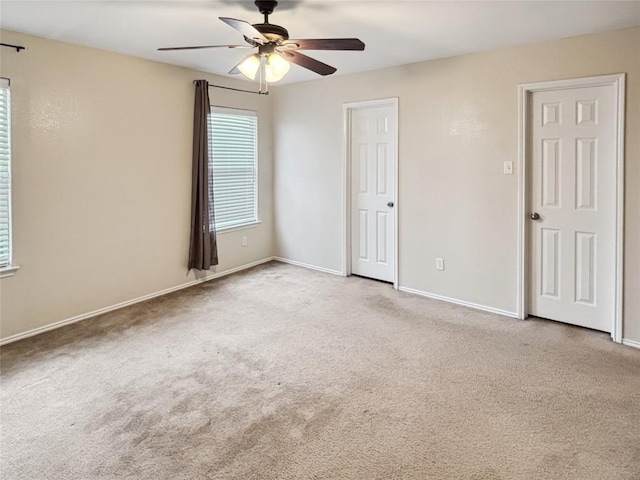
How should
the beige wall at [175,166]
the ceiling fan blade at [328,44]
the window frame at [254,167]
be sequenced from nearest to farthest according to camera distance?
the ceiling fan blade at [328,44], the beige wall at [175,166], the window frame at [254,167]

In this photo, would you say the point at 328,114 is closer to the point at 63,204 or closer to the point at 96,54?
the point at 96,54

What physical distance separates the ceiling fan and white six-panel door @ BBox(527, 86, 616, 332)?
202 centimetres

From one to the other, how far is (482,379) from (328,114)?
3.57m

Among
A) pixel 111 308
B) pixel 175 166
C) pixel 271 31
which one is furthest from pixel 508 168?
A: pixel 111 308

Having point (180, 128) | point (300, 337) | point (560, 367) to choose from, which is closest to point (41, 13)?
point (180, 128)

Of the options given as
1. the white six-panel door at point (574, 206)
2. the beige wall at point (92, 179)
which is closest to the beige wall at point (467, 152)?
the white six-panel door at point (574, 206)

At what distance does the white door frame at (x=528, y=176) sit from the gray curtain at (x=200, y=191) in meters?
3.20

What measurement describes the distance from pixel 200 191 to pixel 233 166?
0.75 metres

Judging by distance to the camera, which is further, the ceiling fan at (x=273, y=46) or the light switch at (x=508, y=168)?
the light switch at (x=508, y=168)

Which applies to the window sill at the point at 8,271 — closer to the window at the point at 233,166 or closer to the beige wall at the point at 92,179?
the beige wall at the point at 92,179

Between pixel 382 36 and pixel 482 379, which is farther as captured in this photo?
pixel 382 36

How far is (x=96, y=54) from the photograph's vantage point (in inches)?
152

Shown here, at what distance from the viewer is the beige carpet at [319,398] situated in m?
2.08

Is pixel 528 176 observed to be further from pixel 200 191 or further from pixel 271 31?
pixel 200 191
